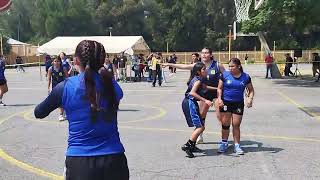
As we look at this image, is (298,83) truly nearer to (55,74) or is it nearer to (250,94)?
(55,74)

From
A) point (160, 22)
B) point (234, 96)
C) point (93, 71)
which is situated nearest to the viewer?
point (93, 71)

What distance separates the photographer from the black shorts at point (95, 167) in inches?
140

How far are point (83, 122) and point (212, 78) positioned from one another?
5879 mm

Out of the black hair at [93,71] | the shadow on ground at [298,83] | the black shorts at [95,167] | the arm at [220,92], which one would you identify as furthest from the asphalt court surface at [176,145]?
the shadow on ground at [298,83]

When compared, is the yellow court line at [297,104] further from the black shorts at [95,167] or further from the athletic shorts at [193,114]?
the black shorts at [95,167]

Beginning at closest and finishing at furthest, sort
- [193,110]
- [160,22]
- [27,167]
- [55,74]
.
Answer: [27,167]
[193,110]
[55,74]
[160,22]

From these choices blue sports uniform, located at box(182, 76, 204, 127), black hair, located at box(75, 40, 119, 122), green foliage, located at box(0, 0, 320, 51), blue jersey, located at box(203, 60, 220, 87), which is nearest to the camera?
black hair, located at box(75, 40, 119, 122)

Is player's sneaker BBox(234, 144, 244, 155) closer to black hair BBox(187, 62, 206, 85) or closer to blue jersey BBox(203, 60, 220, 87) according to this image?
blue jersey BBox(203, 60, 220, 87)

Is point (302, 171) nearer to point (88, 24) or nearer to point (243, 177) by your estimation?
point (243, 177)

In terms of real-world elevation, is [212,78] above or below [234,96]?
Result: above

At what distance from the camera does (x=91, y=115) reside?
3543 millimetres

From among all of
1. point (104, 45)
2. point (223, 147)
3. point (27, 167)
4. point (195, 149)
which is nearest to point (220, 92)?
point (223, 147)

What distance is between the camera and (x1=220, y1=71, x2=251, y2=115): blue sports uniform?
8.62m

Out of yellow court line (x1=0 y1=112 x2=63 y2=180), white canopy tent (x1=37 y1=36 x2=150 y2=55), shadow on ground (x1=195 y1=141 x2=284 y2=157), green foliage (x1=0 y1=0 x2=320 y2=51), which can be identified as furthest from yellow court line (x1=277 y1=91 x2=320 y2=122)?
green foliage (x1=0 y1=0 x2=320 y2=51)
